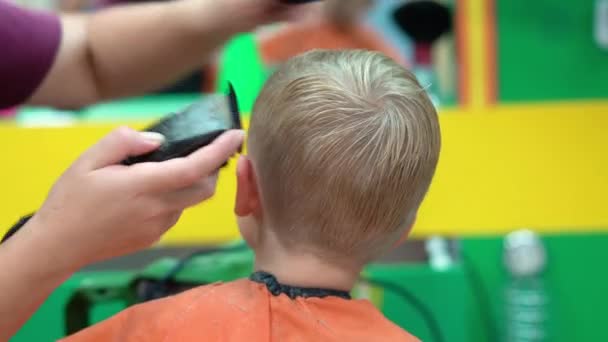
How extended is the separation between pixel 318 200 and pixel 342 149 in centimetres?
5

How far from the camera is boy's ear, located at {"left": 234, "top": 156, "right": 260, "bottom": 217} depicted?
648 millimetres

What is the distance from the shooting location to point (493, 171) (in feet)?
3.39

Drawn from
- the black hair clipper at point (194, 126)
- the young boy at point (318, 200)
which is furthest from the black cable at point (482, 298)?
the black hair clipper at point (194, 126)

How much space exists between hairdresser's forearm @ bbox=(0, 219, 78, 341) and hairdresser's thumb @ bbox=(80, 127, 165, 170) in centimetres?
6

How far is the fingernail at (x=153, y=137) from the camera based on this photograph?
0.55 meters

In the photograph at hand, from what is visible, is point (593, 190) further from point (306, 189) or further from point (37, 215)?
point (37, 215)

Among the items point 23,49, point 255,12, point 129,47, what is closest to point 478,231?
point 255,12

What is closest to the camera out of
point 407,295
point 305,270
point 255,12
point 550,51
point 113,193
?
point 113,193

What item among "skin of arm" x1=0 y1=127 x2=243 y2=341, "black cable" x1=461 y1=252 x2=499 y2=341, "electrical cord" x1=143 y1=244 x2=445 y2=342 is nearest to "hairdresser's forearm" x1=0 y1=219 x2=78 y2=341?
"skin of arm" x1=0 y1=127 x2=243 y2=341

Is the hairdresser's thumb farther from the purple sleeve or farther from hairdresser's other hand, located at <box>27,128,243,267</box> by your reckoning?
the purple sleeve

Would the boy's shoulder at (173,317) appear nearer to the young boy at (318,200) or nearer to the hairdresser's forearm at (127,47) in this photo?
the young boy at (318,200)

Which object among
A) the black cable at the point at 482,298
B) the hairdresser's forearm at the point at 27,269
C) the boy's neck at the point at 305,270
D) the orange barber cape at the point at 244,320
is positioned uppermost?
the hairdresser's forearm at the point at 27,269

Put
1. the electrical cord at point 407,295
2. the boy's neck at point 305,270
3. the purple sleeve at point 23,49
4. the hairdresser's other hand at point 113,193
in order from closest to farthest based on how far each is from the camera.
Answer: the hairdresser's other hand at point 113,193 < the boy's neck at point 305,270 < the purple sleeve at point 23,49 < the electrical cord at point 407,295

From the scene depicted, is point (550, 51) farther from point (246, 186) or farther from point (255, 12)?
point (246, 186)
